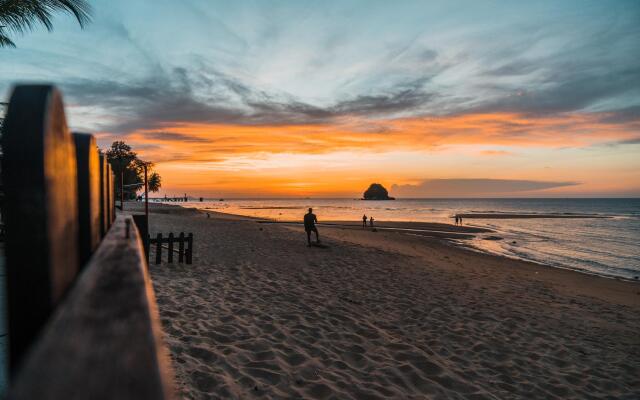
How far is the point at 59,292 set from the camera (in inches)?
36.1

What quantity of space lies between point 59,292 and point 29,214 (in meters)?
0.22

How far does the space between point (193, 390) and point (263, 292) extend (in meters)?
4.18

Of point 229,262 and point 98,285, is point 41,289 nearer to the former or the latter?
point 98,285

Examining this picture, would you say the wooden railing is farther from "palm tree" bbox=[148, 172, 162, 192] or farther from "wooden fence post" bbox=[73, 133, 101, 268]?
"palm tree" bbox=[148, 172, 162, 192]

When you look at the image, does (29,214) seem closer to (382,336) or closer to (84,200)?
(84,200)

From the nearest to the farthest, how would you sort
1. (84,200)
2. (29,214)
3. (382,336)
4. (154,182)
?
(29,214) < (84,200) < (382,336) < (154,182)

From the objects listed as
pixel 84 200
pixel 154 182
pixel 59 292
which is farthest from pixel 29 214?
pixel 154 182

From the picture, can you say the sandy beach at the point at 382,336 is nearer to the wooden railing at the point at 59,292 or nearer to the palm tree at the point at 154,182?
the wooden railing at the point at 59,292

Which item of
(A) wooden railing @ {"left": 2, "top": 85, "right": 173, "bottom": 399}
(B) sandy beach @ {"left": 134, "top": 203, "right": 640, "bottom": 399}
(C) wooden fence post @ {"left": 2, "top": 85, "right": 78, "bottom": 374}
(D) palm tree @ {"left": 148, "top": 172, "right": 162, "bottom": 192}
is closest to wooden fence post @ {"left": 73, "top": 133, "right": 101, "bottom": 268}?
(A) wooden railing @ {"left": 2, "top": 85, "right": 173, "bottom": 399}

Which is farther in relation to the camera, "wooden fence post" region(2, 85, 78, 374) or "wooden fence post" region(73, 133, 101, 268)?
"wooden fence post" region(73, 133, 101, 268)

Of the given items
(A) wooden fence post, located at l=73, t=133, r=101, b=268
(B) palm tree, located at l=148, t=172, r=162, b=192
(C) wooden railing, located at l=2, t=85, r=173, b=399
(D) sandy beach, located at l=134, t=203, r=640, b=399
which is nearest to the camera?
(C) wooden railing, located at l=2, t=85, r=173, b=399

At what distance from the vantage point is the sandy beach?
14.9 feet

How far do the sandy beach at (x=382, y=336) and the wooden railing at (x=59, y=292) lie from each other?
361 cm

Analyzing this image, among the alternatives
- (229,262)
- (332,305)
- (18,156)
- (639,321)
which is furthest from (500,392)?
(229,262)
